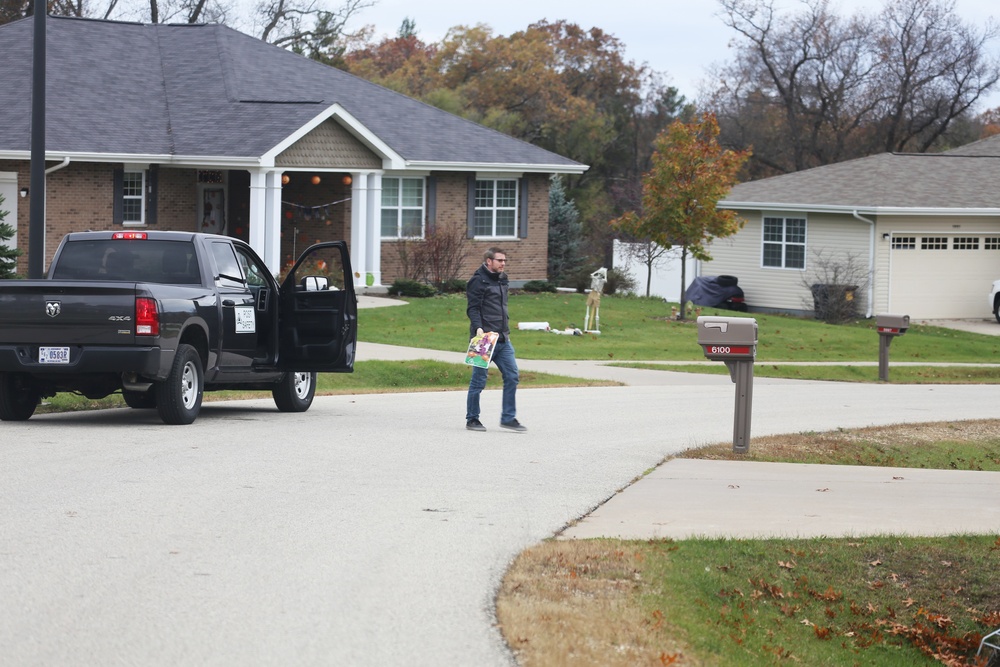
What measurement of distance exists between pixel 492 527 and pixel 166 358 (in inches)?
202

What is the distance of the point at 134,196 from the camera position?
31.6 m

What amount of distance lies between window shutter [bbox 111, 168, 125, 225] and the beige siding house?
55.1 feet

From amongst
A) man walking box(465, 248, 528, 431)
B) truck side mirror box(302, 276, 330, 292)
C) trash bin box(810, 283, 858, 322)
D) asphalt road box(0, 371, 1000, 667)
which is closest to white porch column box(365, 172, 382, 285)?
trash bin box(810, 283, 858, 322)

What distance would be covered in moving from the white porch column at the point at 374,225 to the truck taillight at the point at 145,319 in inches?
805

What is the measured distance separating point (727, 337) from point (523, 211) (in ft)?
83.3

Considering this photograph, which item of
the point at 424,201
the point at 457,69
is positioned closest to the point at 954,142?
the point at 457,69

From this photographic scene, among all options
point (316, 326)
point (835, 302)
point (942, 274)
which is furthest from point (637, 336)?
point (316, 326)

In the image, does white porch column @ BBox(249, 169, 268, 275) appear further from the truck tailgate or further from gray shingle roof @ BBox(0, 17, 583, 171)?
the truck tailgate

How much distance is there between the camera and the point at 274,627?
20.4 ft

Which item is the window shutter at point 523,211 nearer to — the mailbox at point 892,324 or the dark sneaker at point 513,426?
the mailbox at point 892,324

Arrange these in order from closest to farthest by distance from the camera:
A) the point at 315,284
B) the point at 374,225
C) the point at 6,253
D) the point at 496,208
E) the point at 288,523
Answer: the point at 288,523 < the point at 315,284 < the point at 6,253 < the point at 374,225 < the point at 496,208

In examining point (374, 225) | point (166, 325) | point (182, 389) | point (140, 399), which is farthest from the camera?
point (374, 225)

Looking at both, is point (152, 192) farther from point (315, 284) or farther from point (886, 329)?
point (315, 284)

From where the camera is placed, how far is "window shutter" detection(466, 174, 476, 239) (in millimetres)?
35906
